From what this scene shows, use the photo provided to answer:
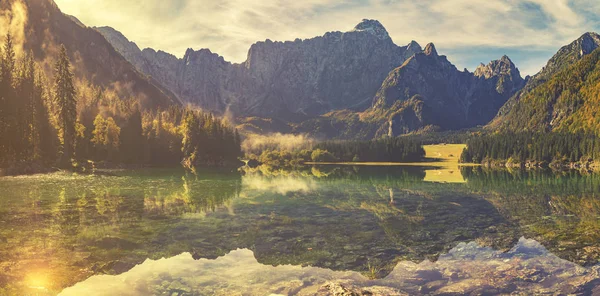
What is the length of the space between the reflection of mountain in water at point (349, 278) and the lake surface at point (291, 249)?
6 cm

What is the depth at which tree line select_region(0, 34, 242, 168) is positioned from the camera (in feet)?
349

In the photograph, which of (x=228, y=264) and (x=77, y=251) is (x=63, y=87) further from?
(x=228, y=264)

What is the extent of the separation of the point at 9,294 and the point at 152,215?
2525 centimetres

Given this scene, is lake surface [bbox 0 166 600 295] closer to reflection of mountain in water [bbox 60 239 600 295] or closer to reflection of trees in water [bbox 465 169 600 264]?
reflection of mountain in water [bbox 60 239 600 295]

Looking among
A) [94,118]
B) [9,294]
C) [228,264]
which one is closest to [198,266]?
[228,264]

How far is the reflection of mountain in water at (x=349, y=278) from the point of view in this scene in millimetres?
19766

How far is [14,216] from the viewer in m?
39.9

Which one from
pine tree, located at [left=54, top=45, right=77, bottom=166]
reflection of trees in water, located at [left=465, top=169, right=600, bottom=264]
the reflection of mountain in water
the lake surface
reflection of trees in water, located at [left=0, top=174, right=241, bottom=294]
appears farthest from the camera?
pine tree, located at [left=54, top=45, right=77, bottom=166]

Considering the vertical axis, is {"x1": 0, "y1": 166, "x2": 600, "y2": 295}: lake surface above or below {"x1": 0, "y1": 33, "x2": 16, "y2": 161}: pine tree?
below

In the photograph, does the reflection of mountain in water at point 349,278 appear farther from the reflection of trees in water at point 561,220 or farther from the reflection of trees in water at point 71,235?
the reflection of trees in water at point 561,220

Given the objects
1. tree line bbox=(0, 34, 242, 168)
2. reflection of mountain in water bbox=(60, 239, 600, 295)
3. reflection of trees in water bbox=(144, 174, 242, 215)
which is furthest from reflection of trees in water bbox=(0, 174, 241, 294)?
tree line bbox=(0, 34, 242, 168)

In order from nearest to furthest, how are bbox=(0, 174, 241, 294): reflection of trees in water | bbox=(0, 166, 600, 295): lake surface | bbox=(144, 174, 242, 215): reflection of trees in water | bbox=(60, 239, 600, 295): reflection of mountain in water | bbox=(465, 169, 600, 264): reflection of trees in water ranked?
bbox=(60, 239, 600, 295): reflection of mountain in water → bbox=(0, 166, 600, 295): lake surface → bbox=(0, 174, 241, 294): reflection of trees in water → bbox=(465, 169, 600, 264): reflection of trees in water → bbox=(144, 174, 242, 215): reflection of trees in water

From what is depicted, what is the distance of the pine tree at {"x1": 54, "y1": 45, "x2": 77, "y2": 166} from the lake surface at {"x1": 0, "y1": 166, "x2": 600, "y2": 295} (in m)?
87.1

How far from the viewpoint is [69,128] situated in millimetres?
130000
